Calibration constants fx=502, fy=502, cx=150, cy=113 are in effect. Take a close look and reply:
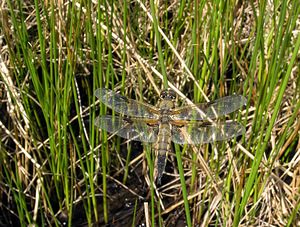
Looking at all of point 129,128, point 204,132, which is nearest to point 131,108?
point 129,128

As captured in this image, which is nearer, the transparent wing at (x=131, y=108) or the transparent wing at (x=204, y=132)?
the transparent wing at (x=204, y=132)

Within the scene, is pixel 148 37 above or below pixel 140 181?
above

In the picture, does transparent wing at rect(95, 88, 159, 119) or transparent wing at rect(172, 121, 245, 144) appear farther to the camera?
transparent wing at rect(95, 88, 159, 119)

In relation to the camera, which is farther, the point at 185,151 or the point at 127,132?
the point at 185,151

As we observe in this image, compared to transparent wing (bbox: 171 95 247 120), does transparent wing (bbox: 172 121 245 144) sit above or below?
below

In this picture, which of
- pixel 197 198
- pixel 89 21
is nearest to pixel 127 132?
pixel 89 21

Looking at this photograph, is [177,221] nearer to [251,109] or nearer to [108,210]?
[108,210]
